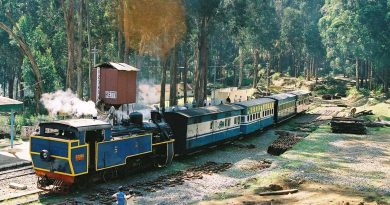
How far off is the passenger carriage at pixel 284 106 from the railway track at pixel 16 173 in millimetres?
23872

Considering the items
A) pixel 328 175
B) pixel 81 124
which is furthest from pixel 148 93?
pixel 81 124

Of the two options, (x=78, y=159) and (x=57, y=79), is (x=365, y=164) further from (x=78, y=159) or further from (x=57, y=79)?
(x=57, y=79)

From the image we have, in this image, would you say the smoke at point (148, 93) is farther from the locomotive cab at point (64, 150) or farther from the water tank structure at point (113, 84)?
the locomotive cab at point (64, 150)

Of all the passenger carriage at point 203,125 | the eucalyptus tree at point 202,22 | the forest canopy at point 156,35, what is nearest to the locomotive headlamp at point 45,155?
the passenger carriage at point 203,125

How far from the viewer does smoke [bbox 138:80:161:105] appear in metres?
68.2

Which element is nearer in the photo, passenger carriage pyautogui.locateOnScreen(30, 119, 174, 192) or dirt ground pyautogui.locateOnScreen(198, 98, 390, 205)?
passenger carriage pyautogui.locateOnScreen(30, 119, 174, 192)

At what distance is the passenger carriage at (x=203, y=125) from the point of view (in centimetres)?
2397

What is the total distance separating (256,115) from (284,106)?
8.71 m

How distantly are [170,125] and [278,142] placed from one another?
30.9ft

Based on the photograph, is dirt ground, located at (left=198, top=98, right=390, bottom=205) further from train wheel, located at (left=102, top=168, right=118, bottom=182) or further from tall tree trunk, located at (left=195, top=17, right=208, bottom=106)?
tall tree trunk, located at (left=195, top=17, right=208, bottom=106)

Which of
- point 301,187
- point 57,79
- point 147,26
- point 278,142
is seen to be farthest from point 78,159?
point 57,79

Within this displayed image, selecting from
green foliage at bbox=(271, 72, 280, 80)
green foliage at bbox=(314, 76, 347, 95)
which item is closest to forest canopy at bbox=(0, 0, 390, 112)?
green foliage at bbox=(271, 72, 280, 80)

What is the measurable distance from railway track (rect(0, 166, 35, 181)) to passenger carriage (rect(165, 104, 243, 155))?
7592 millimetres

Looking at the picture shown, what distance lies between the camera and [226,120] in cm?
2888
